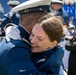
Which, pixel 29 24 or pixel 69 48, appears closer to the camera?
pixel 29 24

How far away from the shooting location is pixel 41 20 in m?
1.57

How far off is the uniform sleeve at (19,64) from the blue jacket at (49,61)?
0.05m

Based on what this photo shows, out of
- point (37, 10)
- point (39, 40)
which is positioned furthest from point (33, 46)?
point (37, 10)

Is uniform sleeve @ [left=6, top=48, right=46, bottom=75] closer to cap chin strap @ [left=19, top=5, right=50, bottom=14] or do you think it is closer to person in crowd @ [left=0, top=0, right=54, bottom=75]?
person in crowd @ [left=0, top=0, right=54, bottom=75]

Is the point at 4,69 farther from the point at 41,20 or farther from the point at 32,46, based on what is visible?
the point at 41,20

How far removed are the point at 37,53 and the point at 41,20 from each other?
0.64 feet

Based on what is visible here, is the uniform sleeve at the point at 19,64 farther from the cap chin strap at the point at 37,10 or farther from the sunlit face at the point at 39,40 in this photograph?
the cap chin strap at the point at 37,10

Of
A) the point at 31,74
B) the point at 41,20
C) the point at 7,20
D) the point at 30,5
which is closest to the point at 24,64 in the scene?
the point at 31,74

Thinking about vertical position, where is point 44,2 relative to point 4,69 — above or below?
above

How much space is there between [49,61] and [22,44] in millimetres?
178

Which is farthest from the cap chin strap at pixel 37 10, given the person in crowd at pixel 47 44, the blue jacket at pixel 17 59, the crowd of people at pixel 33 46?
the blue jacket at pixel 17 59

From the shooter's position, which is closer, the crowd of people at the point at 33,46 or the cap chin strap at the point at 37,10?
the crowd of people at the point at 33,46

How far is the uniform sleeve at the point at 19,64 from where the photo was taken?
1.48m

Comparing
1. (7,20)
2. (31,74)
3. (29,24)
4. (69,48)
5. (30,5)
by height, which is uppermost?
(30,5)
